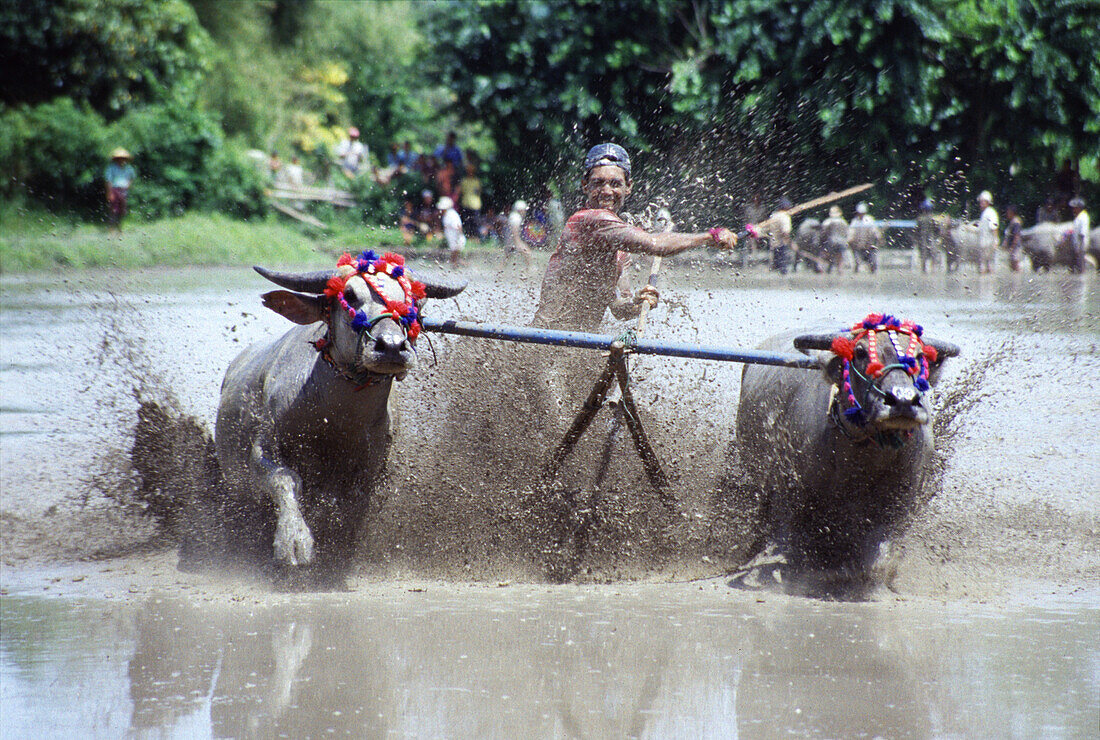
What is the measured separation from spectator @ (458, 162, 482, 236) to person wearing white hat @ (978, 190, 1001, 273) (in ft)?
33.0

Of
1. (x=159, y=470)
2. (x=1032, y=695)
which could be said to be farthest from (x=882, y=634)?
(x=159, y=470)

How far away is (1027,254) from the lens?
833 inches

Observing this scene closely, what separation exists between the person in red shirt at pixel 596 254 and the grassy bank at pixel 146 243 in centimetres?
1263

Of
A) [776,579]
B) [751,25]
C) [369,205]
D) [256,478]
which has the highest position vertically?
[751,25]

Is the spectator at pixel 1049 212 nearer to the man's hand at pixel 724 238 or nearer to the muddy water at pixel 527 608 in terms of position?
the muddy water at pixel 527 608

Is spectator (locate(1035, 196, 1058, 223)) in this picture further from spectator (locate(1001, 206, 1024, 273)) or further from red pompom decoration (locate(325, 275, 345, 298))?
red pompom decoration (locate(325, 275, 345, 298))

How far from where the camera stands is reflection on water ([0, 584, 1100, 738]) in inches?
152

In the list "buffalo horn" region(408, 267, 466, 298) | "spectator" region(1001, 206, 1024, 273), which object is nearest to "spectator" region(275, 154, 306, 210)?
"spectator" region(1001, 206, 1024, 273)

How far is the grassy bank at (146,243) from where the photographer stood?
19000 mm

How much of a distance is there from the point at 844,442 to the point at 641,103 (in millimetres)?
16997

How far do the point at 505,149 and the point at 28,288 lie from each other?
10859 millimetres

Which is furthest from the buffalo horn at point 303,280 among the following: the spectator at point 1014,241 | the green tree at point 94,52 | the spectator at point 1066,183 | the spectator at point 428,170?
the green tree at point 94,52

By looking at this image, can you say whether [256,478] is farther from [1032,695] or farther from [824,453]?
[1032,695]

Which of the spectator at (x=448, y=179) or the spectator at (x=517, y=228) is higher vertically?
the spectator at (x=448, y=179)
